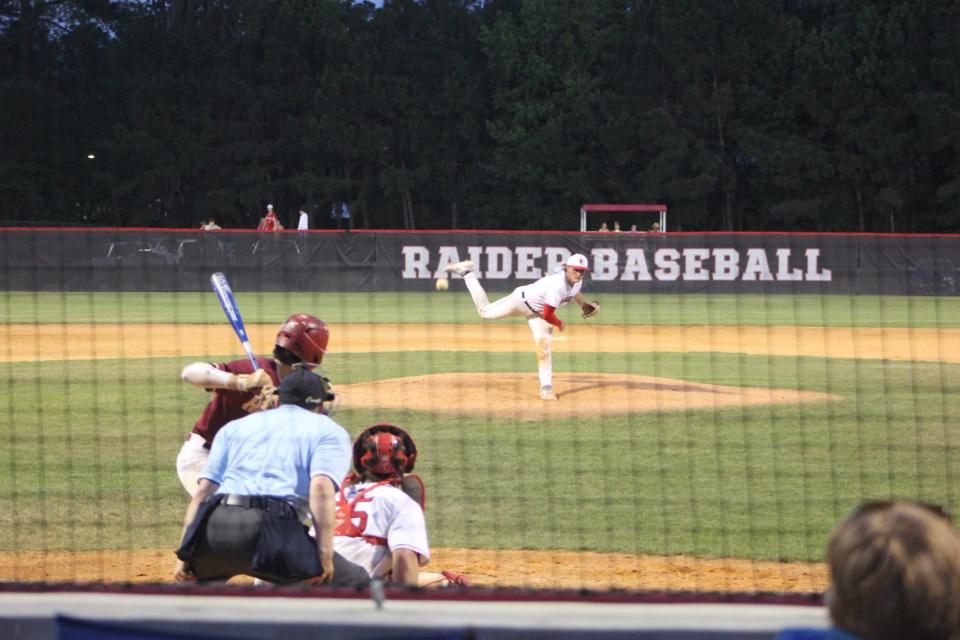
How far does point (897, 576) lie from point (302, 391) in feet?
11.2

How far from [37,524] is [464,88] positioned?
194 ft

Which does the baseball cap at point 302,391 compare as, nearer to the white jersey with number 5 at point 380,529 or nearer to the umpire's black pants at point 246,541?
the umpire's black pants at point 246,541

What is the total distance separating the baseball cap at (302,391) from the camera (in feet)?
17.1

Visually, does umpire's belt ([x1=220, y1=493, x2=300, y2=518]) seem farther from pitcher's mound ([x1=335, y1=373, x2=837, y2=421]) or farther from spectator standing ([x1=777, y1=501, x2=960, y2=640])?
pitcher's mound ([x1=335, y1=373, x2=837, y2=421])

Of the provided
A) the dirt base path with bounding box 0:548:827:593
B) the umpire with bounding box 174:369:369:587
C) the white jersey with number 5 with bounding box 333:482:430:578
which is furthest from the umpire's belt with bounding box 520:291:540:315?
the umpire with bounding box 174:369:369:587

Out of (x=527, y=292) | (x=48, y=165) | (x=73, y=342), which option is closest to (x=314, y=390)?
(x=527, y=292)

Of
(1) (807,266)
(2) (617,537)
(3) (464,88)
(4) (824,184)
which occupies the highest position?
(3) (464,88)

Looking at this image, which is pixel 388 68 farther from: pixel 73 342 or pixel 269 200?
pixel 73 342

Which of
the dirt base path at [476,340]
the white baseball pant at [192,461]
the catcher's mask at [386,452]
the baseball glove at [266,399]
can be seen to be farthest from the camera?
the dirt base path at [476,340]

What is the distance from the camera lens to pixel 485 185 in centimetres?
6500

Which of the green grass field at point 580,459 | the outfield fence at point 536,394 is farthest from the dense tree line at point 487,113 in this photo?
the green grass field at point 580,459

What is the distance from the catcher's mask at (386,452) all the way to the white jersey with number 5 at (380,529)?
0.09 m

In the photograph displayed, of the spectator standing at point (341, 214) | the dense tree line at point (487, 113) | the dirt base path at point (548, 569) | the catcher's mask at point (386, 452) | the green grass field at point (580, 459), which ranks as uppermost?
the dense tree line at point (487, 113)

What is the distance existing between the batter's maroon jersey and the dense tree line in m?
50.7
